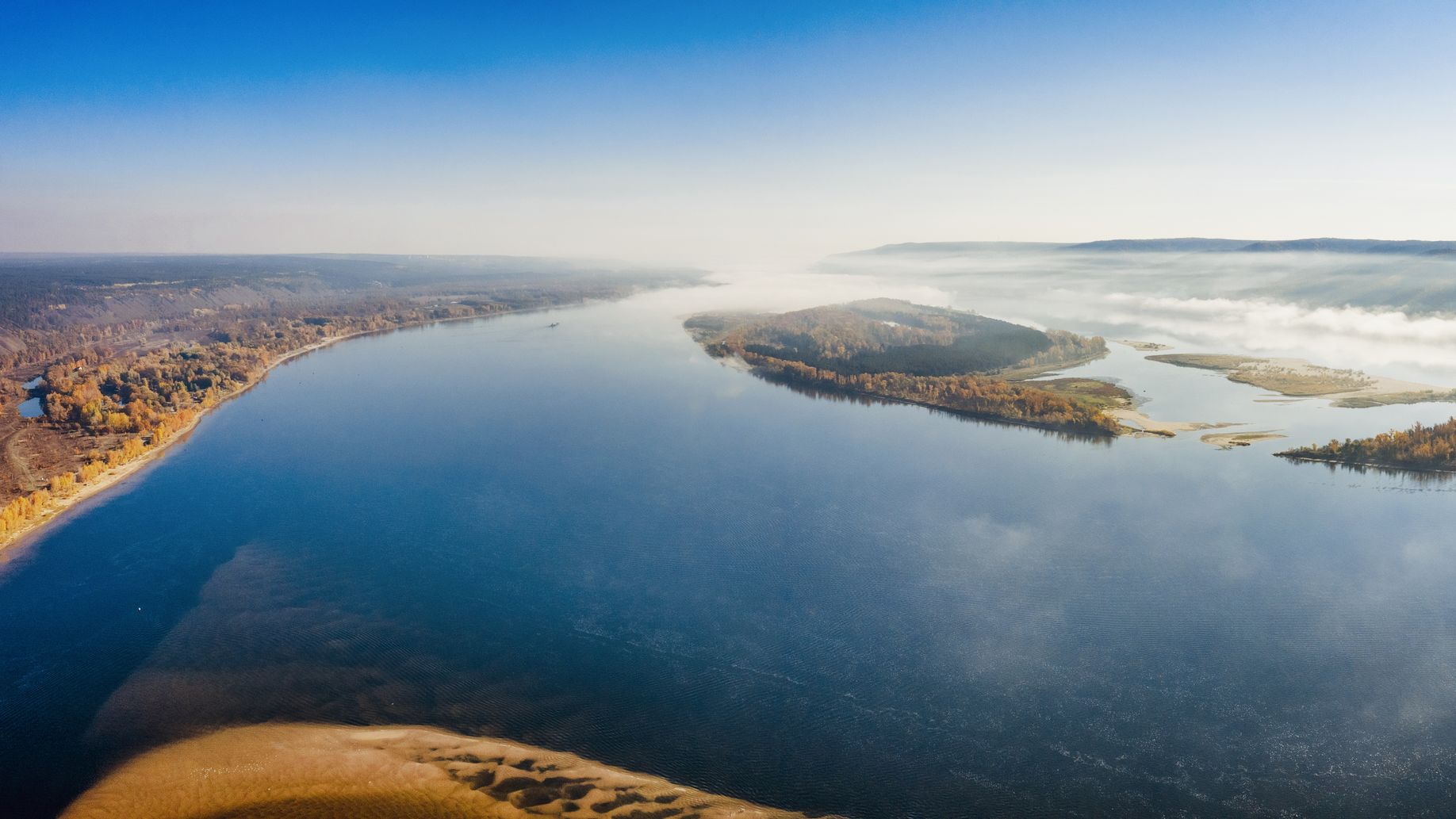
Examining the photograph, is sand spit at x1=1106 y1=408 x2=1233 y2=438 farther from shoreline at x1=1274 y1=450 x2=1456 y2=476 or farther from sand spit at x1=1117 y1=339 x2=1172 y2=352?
sand spit at x1=1117 y1=339 x2=1172 y2=352

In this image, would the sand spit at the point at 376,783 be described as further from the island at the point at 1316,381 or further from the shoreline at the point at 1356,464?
the island at the point at 1316,381

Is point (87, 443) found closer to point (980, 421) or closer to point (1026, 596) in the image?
point (1026, 596)

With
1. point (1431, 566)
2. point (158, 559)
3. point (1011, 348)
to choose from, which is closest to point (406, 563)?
point (158, 559)

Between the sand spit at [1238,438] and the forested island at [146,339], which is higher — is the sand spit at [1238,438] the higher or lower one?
the lower one

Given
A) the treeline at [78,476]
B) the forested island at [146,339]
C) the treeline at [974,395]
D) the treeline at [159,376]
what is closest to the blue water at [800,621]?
the treeline at [78,476]

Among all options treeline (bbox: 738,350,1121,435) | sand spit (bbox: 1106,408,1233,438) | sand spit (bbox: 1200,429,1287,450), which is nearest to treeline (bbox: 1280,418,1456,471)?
sand spit (bbox: 1200,429,1287,450)

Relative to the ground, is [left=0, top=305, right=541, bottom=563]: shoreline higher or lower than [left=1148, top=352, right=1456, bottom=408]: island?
lower
